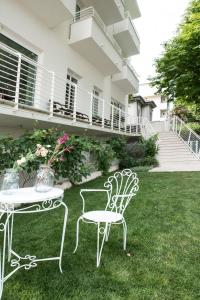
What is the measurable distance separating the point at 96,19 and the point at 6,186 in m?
10.1

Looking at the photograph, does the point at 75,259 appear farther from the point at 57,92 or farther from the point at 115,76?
the point at 115,76

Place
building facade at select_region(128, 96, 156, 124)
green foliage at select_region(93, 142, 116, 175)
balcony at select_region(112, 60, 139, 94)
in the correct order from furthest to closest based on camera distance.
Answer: building facade at select_region(128, 96, 156, 124) → balcony at select_region(112, 60, 139, 94) → green foliage at select_region(93, 142, 116, 175)

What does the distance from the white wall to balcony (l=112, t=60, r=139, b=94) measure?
8.27ft

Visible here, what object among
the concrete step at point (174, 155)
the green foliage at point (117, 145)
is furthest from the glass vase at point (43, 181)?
the concrete step at point (174, 155)

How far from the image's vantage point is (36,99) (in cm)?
789

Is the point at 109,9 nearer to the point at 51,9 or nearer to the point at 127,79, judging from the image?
the point at 127,79

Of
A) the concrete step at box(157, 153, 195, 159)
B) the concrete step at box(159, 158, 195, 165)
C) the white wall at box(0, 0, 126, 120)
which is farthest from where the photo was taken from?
the concrete step at box(157, 153, 195, 159)

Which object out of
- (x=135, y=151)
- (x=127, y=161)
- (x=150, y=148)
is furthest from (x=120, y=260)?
(x=150, y=148)

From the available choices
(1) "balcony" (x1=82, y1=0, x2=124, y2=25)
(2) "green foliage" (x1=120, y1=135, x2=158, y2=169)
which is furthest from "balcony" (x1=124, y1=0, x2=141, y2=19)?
(2) "green foliage" (x1=120, y1=135, x2=158, y2=169)

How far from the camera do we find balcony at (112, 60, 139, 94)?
15891 mm

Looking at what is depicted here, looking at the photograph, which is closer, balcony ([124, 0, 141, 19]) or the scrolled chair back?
the scrolled chair back

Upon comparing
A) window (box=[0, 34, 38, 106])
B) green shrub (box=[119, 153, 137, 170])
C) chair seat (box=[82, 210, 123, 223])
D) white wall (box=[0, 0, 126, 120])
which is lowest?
chair seat (box=[82, 210, 123, 223])

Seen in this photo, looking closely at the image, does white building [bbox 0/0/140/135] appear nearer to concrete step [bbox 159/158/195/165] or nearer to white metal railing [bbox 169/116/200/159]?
concrete step [bbox 159/158/195/165]

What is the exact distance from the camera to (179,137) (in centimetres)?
1789
